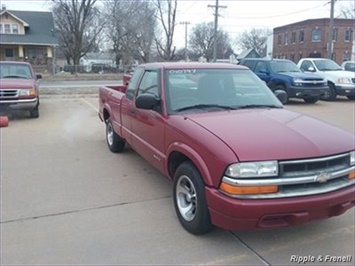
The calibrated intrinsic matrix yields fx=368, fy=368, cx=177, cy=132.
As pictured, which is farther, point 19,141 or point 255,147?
point 19,141

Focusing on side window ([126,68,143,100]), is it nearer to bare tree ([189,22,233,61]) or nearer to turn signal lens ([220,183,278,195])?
turn signal lens ([220,183,278,195])

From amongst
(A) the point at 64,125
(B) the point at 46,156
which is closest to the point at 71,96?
(A) the point at 64,125

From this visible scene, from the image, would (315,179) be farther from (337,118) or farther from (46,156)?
(337,118)

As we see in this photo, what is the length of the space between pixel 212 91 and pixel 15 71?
907 cm

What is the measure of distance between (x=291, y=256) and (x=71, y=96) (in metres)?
15.5

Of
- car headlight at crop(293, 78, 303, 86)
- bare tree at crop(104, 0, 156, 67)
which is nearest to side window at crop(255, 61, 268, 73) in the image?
car headlight at crop(293, 78, 303, 86)

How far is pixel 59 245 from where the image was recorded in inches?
140

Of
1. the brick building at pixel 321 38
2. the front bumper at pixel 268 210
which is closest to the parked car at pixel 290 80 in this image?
the front bumper at pixel 268 210

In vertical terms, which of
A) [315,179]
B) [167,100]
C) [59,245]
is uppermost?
[167,100]

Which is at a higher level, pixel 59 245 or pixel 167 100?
pixel 167 100

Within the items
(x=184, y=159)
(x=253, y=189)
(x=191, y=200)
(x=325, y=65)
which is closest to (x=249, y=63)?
(x=325, y=65)

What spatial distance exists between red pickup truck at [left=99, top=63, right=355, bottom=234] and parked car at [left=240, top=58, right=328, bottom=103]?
10028 millimetres

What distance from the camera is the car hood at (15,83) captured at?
33.0ft

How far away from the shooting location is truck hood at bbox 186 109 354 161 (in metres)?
3.18
